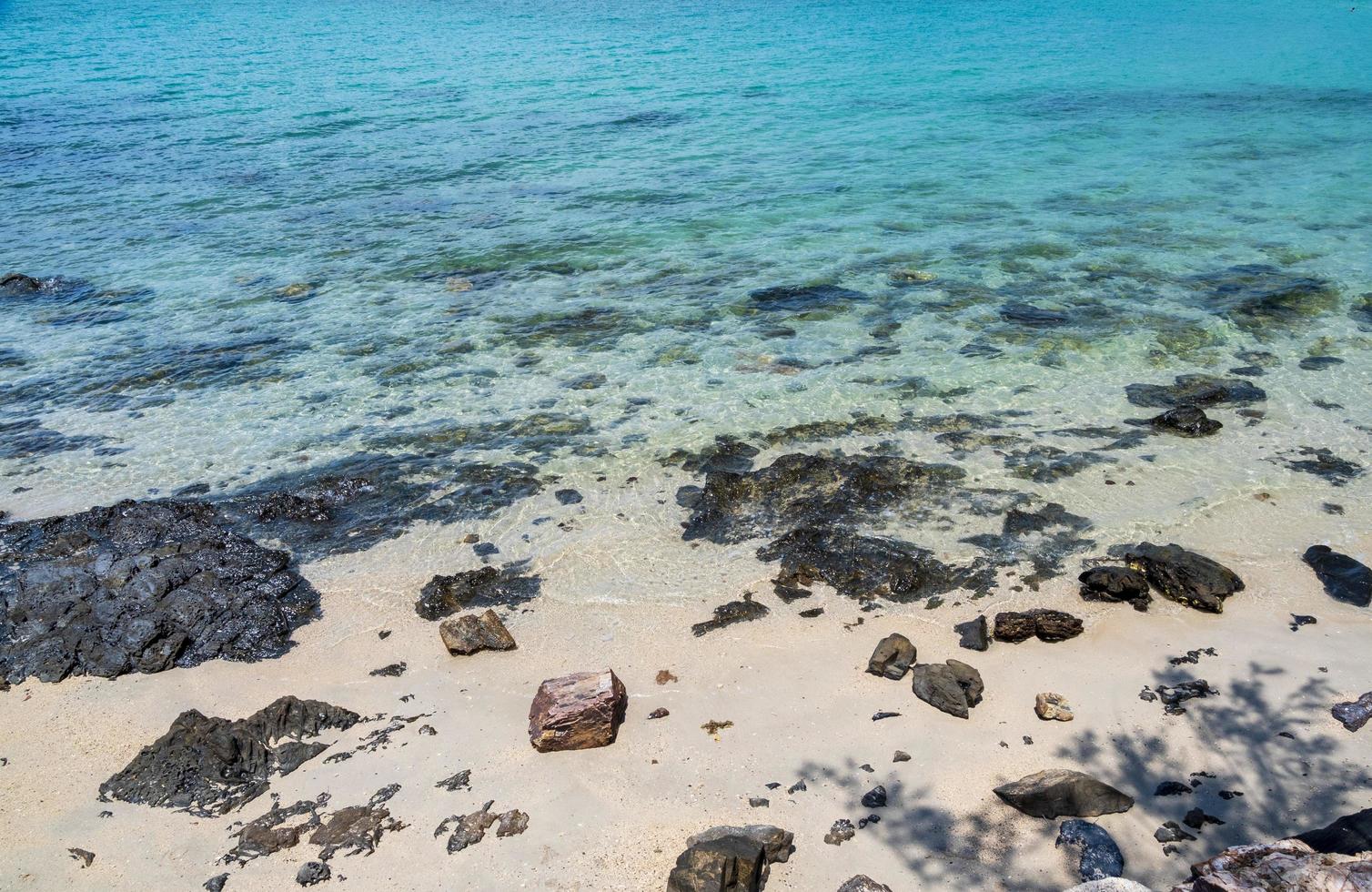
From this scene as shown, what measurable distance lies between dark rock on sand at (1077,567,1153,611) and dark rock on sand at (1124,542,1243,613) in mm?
121

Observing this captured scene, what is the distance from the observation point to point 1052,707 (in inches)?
218

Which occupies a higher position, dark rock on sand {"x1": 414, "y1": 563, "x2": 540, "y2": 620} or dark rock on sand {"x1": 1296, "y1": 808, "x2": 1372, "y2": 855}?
dark rock on sand {"x1": 1296, "y1": 808, "x2": 1372, "y2": 855}

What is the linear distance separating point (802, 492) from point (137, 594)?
5289 millimetres

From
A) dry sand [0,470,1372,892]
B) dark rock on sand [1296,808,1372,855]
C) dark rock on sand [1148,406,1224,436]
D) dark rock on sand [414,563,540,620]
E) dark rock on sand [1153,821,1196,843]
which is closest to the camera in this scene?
dark rock on sand [1296,808,1372,855]

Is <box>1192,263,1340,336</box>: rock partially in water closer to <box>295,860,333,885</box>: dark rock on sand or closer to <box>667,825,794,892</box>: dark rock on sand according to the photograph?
<box>667,825,794,892</box>: dark rock on sand

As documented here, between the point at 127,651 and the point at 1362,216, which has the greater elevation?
the point at 1362,216

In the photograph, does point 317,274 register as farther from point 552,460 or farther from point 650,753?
point 650,753

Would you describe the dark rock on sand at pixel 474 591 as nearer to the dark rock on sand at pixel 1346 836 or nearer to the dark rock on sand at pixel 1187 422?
the dark rock on sand at pixel 1346 836

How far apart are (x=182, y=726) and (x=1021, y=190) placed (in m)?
17.0

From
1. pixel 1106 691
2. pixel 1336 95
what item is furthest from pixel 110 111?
pixel 1336 95

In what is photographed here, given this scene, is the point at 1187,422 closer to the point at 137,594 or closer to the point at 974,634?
the point at 974,634

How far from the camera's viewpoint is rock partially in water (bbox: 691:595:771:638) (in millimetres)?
6582

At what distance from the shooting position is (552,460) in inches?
357

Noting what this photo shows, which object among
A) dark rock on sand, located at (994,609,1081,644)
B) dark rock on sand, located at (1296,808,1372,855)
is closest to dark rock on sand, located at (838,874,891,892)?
dark rock on sand, located at (1296,808,1372,855)
